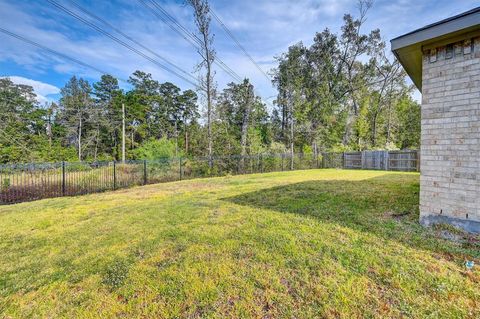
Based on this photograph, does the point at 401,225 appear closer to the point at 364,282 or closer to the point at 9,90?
the point at 364,282

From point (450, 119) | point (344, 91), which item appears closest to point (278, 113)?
point (344, 91)

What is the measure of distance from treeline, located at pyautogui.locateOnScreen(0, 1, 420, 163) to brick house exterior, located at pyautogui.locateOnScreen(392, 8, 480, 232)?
14.8 metres

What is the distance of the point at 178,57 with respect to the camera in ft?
50.1

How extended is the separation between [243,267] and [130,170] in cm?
900

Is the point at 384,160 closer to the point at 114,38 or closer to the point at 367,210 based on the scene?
the point at 367,210

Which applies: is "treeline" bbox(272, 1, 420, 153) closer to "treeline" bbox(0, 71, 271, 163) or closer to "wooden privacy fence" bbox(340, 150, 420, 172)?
"wooden privacy fence" bbox(340, 150, 420, 172)

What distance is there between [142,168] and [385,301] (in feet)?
33.8

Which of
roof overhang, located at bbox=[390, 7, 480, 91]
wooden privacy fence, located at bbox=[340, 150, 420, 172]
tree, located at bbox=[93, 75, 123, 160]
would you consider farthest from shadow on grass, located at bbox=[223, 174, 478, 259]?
tree, located at bbox=[93, 75, 123, 160]

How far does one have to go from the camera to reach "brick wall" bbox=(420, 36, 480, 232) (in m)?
3.15

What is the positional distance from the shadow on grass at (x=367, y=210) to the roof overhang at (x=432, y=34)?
9.10 ft

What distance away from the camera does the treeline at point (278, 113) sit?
22844 millimetres

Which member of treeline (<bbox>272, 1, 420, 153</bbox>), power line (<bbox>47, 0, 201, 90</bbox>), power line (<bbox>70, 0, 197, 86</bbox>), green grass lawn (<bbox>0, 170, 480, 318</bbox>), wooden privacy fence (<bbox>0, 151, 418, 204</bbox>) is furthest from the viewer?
A: treeline (<bbox>272, 1, 420, 153</bbox>)

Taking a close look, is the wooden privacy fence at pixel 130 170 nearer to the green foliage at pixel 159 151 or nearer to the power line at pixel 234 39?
the green foliage at pixel 159 151

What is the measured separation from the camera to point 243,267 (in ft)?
8.37
